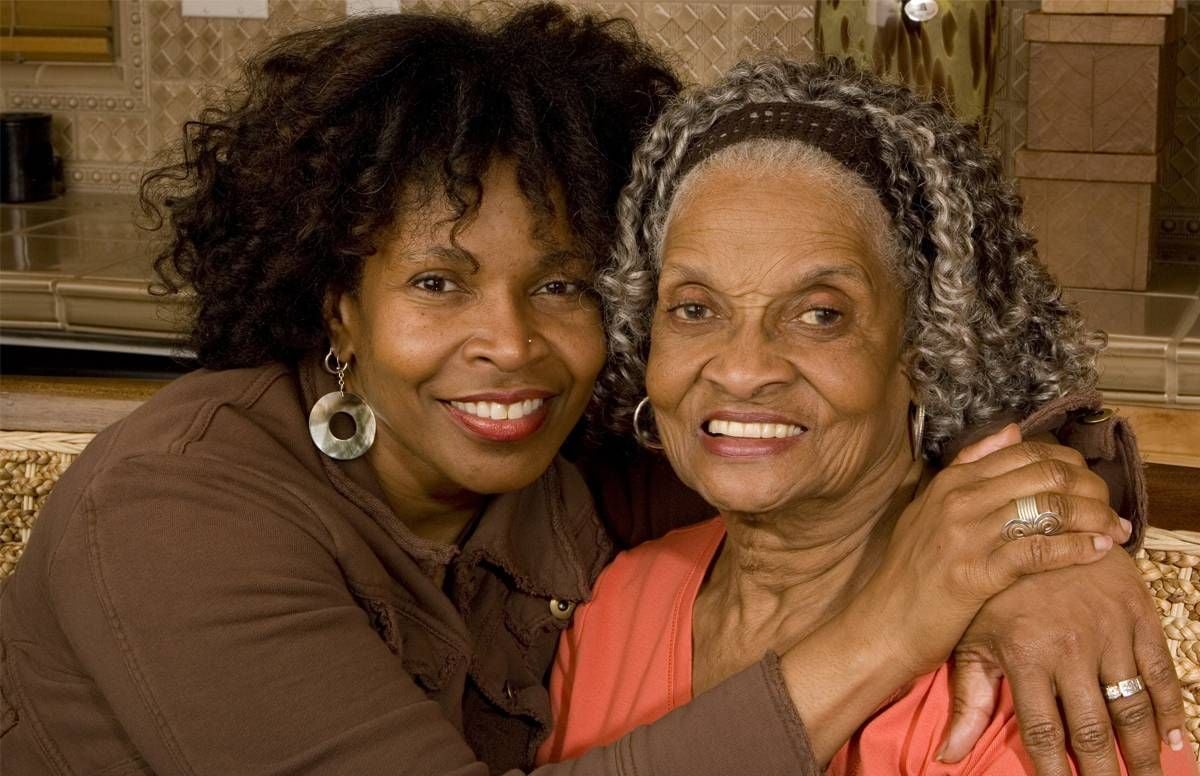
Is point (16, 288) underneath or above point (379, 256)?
underneath

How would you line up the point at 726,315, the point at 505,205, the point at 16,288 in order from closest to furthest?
the point at 726,315, the point at 505,205, the point at 16,288

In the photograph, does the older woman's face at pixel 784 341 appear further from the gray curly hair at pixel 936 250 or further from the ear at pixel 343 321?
the ear at pixel 343 321

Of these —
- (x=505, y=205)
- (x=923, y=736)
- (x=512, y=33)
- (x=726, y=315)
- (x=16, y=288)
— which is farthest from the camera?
(x=16, y=288)

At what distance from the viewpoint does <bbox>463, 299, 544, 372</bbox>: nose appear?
171cm

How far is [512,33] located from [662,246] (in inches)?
15.2

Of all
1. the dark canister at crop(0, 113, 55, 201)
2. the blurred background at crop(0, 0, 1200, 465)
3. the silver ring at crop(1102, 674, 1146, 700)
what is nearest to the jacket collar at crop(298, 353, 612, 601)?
the blurred background at crop(0, 0, 1200, 465)

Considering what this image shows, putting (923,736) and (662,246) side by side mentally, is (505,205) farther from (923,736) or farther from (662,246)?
(923,736)

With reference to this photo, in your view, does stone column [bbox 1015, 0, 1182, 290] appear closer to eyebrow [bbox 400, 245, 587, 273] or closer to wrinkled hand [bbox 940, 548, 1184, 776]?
eyebrow [bbox 400, 245, 587, 273]

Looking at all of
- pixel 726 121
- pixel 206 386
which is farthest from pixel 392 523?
pixel 726 121

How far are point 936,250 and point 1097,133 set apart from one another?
1655 mm

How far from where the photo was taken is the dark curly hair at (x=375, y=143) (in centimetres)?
176

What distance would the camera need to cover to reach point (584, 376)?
72.7 inches

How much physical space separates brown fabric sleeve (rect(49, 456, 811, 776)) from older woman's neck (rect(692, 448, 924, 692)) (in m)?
0.28

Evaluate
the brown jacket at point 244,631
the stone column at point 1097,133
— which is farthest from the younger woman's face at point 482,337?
the stone column at point 1097,133
